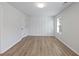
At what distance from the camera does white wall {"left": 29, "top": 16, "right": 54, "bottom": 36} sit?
396 inches

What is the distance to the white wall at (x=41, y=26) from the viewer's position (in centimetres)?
1006

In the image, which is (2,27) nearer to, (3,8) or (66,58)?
(3,8)

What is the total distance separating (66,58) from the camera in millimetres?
889

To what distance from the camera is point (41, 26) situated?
33.3ft

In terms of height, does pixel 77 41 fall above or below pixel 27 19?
below

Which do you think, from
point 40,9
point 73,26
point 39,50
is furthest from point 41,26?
point 73,26

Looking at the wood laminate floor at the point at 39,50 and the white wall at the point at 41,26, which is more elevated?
the white wall at the point at 41,26

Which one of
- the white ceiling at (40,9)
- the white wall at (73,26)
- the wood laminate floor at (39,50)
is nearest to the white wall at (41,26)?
the white ceiling at (40,9)

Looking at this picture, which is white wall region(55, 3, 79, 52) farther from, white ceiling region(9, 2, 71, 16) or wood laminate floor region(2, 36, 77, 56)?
white ceiling region(9, 2, 71, 16)

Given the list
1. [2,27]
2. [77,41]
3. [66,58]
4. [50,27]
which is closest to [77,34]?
[77,41]

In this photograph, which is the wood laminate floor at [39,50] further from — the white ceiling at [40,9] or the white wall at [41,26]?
the white wall at [41,26]

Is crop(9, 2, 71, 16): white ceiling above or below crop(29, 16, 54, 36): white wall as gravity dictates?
above

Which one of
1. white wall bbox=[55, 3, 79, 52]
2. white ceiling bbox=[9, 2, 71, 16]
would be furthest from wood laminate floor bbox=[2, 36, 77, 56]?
white ceiling bbox=[9, 2, 71, 16]

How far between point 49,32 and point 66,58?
9.23 metres
